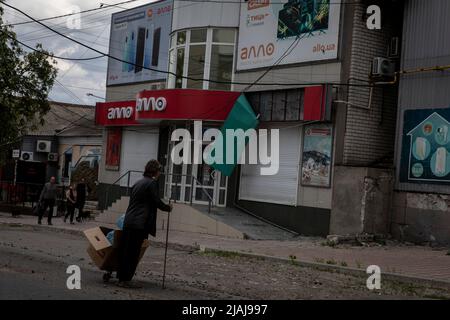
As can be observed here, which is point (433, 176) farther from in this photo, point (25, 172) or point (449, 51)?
point (25, 172)

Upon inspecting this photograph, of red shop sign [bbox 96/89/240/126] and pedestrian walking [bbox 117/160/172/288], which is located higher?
red shop sign [bbox 96/89/240/126]

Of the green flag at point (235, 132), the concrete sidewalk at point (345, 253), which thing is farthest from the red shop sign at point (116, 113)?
the concrete sidewalk at point (345, 253)

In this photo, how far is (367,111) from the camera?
18078 mm

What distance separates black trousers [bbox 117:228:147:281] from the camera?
29.9 ft

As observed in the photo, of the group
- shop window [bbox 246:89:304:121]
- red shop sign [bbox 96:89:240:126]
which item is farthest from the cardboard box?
red shop sign [bbox 96:89:240:126]

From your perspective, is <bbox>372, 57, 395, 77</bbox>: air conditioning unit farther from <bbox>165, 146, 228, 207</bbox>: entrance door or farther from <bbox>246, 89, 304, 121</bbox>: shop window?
<bbox>165, 146, 228, 207</bbox>: entrance door

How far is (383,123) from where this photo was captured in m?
18.5

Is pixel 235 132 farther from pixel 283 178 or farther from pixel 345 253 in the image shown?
pixel 345 253

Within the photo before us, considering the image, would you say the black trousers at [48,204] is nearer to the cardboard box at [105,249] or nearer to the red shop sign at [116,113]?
the red shop sign at [116,113]

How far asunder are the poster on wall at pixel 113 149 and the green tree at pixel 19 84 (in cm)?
301

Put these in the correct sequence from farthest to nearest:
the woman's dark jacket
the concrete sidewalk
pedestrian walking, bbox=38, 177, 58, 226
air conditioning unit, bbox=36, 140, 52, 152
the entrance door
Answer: air conditioning unit, bbox=36, 140, 52, 152
pedestrian walking, bbox=38, 177, 58, 226
the entrance door
the concrete sidewalk
the woman's dark jacket

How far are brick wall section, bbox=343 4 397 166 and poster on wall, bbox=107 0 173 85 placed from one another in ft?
31.2

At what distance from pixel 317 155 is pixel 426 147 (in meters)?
3.18

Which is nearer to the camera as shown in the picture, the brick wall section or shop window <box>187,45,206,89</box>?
the brick wall section
